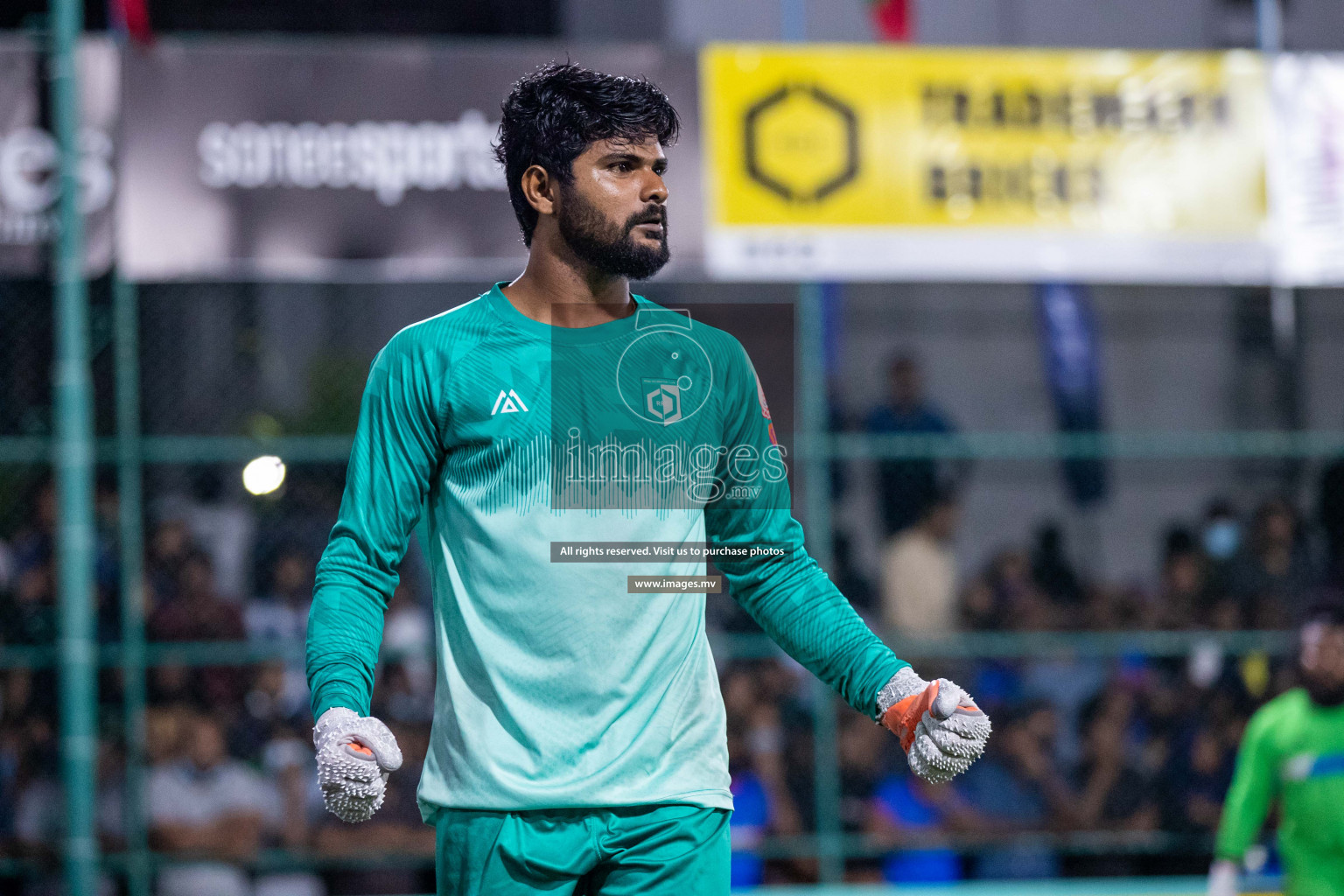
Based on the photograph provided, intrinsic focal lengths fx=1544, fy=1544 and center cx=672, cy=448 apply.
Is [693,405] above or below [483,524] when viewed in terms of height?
above

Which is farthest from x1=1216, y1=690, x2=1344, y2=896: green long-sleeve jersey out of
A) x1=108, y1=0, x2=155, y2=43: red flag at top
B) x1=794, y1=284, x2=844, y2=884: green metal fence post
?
x1=108, y1=0, x2=155, y2=43: red flag at top

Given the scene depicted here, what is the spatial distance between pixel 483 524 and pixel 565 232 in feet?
1.50

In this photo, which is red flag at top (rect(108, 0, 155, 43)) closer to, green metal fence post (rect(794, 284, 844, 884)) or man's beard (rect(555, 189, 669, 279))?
green metal fence post (rect(794, 284, 844, 884))

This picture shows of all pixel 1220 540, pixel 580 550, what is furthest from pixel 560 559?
pixel 1220 540

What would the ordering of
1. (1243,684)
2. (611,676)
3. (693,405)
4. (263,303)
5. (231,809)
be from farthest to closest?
(263,303) < (1243,684) < (231,809) < (693,405) < (611,676)

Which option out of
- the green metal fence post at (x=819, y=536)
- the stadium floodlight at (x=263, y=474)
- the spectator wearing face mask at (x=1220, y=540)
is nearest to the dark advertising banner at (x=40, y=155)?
the green metal fence post at (x=819, y=536)

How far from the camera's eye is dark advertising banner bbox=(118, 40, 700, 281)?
21.1 ft

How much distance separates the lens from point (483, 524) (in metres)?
2.19

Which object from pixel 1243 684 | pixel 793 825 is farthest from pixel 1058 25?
pixel 793 825

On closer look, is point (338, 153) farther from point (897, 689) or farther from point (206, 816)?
point (897, 689)

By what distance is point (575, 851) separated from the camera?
213 centimetres

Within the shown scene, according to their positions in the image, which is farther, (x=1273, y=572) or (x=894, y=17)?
(x=1273, y=572)

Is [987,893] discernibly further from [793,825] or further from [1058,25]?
[1058,25]

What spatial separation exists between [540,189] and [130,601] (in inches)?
187
